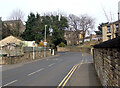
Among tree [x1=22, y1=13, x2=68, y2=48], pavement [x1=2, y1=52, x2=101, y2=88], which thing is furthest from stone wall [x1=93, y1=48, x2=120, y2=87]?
tree [x1=22, y1=13, x2=68, y2=48]

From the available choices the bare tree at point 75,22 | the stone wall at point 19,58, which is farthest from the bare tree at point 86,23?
the stone wall at point 19,58

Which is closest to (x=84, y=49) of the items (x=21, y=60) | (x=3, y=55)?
(x=21, y=60)

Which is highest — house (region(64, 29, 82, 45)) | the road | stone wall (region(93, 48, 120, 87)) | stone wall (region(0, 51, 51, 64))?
house (region(64, 29, 82, 45))

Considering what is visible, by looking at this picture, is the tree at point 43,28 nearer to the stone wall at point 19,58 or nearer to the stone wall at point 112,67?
the stone wall at point 19,58

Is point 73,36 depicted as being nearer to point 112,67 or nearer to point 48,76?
point 48,76

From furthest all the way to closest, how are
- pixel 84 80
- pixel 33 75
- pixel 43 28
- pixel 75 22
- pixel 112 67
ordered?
A: pixel 75 22
pixel 43 28
pixel 33 75
pixel 84 80
pixel 112 67

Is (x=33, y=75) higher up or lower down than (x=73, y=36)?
lower down

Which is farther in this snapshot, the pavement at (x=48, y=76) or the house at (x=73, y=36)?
the house at (x=73, y=36)

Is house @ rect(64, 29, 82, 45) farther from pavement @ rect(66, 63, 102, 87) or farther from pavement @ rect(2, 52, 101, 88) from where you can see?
pavement @ rect(66, 63, 102, 87)

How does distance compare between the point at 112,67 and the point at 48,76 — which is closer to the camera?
the point at 112,67

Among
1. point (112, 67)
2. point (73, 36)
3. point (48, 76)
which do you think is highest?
point (73, 36)

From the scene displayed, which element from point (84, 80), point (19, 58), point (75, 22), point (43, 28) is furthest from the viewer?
point (75, 22)

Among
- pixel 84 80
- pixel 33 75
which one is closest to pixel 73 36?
pixel 33 75

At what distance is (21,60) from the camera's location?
Result: 94.3 feet
